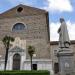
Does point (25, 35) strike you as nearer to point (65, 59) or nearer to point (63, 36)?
point (63, 36)

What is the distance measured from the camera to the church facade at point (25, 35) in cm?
3098

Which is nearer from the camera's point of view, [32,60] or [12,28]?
[32,60]

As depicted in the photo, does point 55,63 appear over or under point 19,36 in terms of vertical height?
under

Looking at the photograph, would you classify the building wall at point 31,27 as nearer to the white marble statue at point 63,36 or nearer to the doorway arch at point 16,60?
the doorway arch at point 16,60

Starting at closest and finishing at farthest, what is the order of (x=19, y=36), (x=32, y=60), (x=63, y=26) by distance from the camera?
(x=63, y=26) → (x=32, y=60) → (x=19, y=36)

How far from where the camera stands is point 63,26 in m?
18.5

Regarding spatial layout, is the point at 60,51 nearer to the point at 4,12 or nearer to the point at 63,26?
the point at 63,26

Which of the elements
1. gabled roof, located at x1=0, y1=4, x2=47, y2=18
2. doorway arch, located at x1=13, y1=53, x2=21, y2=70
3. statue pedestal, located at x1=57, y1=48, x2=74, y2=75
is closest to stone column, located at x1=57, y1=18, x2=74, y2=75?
statue pedestal, located at x1=57, y1=48, x2=74, y2=75

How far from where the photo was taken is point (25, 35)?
1294 inches

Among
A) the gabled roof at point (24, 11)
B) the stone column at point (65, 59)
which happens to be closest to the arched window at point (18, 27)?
the gabled roof at point (24, 11)

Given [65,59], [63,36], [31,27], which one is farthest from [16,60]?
[65,59]

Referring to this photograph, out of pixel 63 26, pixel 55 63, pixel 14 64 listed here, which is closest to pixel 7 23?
pixel 14 64

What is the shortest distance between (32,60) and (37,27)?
245 inches

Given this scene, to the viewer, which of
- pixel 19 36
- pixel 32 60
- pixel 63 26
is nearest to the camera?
pixel 63 26
